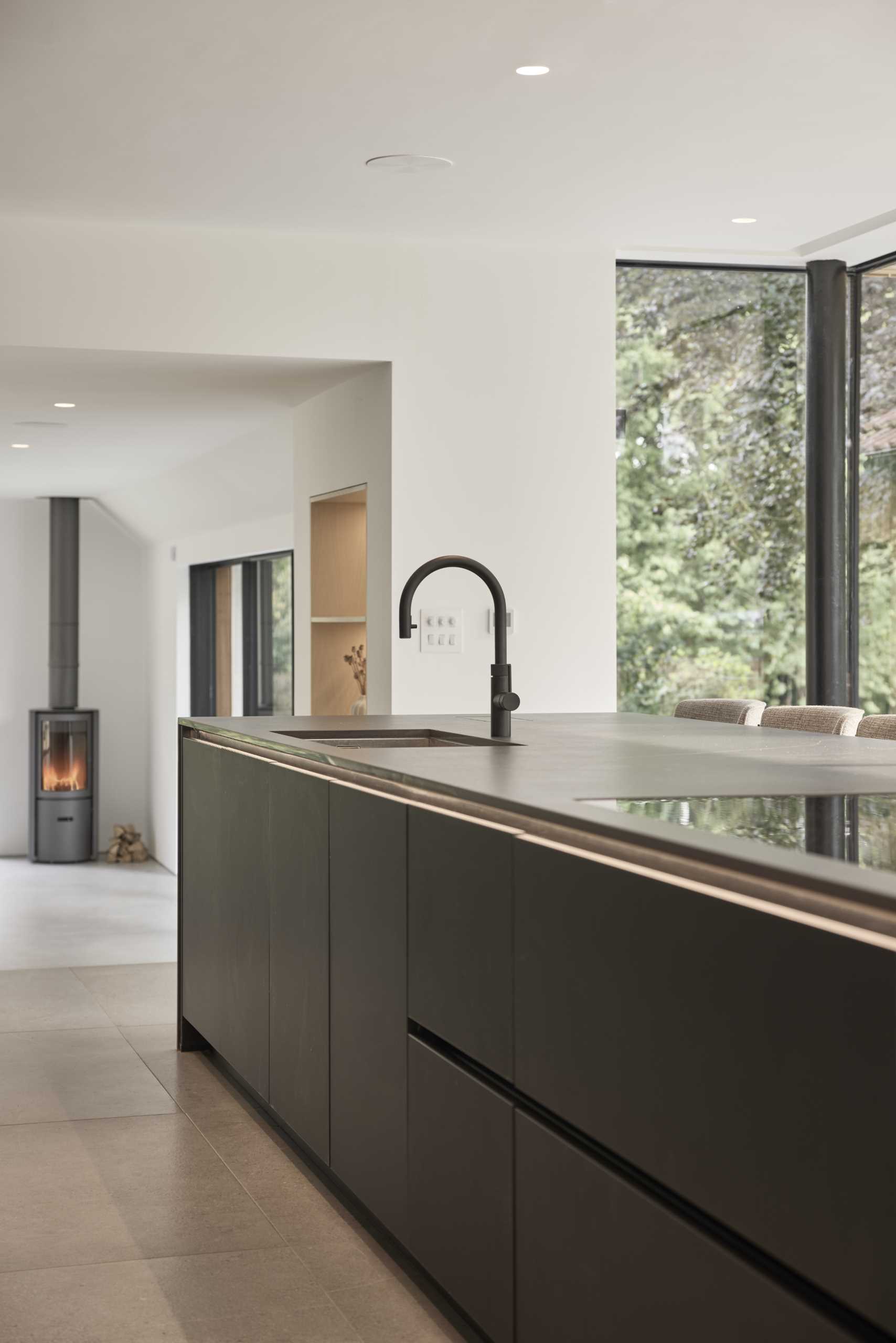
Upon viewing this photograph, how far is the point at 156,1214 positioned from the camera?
2807 millimetres

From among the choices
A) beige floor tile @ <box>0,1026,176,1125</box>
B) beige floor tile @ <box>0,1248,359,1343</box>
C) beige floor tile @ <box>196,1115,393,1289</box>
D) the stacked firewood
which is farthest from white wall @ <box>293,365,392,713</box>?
the stacked firewood

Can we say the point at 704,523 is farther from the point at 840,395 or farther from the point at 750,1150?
the point at 750,1150

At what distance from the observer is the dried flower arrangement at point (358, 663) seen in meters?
6.15

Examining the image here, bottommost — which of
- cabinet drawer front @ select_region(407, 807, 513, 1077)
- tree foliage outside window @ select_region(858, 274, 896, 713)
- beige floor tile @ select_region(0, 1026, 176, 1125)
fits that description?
beige floor tile @ select_region(0, 1026, 176, 1125)

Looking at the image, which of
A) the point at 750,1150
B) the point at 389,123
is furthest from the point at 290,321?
the point at 750,1150

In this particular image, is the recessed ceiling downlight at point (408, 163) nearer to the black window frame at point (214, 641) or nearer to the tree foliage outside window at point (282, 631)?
the black window frame at point (214, 641)

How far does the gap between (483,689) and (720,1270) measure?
4.07 metres

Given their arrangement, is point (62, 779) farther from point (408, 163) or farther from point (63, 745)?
point (408, 163)

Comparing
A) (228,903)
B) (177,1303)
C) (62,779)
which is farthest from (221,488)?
(177,1303)

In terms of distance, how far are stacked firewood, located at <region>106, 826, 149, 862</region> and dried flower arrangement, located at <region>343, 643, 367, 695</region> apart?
14.9ft

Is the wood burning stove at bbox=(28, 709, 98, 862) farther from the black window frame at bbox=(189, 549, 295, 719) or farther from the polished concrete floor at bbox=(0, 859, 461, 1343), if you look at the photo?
the polished concrete floor at bbox=(0, 859, 461, 1343)

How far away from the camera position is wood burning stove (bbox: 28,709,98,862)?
1012cm

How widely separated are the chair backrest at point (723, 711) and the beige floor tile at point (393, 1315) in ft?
7.11

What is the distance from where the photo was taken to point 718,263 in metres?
5.85
